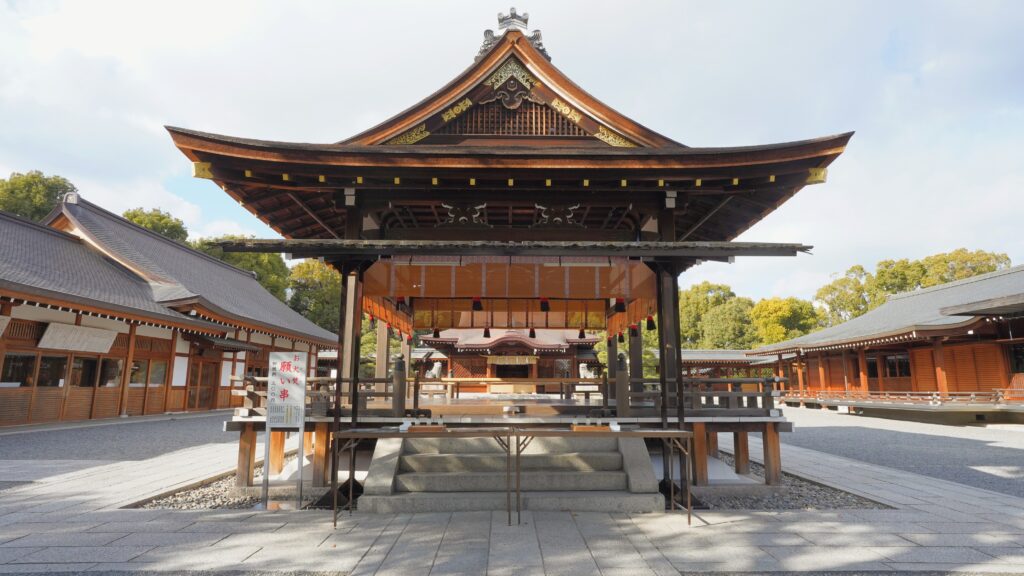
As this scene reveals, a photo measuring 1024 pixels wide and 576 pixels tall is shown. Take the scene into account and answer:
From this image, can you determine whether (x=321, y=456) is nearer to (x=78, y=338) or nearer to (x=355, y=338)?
(x=355, y=338)

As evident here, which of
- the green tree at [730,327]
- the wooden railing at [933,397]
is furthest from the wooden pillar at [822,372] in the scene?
the green tree at [730,327]

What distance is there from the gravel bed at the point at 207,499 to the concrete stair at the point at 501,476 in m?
2.15

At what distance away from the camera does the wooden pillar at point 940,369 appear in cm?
2123

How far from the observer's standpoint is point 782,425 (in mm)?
8102

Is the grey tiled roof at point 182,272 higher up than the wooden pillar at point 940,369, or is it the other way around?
the grey tiled roof at point 182,272

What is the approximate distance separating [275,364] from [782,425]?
7.92 meters

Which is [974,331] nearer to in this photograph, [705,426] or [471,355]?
[705,426]

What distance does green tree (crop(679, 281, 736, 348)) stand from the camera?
198ft

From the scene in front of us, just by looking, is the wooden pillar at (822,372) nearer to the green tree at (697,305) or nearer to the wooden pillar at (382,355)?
the green tree at (697,305)

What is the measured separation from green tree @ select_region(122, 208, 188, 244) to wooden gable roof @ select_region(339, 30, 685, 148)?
37279 millimetres

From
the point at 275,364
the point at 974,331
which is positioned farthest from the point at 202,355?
the point at 974,331

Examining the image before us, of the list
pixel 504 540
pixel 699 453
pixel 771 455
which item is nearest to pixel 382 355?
pixel 504 540

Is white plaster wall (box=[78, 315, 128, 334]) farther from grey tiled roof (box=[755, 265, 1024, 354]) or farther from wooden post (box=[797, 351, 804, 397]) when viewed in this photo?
wooden post (box=[797, 351, 804, 397])

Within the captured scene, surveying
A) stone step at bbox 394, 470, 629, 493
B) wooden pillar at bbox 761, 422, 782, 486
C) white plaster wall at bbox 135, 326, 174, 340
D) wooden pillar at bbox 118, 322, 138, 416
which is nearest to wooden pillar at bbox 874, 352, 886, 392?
wooden pillar at bbox 761, 422, 782, 486
